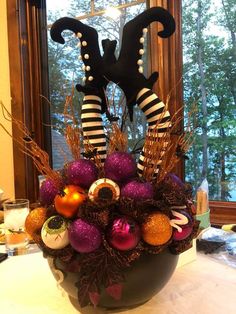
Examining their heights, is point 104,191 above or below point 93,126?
below

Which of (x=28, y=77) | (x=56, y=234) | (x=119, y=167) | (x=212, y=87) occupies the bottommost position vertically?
(x=56, y=234)

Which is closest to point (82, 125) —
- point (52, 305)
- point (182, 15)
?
point (52, 305)

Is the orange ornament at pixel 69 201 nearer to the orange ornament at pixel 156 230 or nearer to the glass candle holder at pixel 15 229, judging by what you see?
the orange ornament at pixel 156 230

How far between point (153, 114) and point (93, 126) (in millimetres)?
120

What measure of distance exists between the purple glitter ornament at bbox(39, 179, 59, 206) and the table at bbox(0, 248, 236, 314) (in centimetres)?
21

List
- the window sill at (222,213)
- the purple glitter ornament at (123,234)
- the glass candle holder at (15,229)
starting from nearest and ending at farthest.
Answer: the purple glitter ornament at (123,234) < the glass candle holder at (15,229) < the window sill at (222,213)

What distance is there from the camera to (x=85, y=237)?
21.2 inches

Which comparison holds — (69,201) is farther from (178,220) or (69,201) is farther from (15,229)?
(15,229)

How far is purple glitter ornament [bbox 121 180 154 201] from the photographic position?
565 mm

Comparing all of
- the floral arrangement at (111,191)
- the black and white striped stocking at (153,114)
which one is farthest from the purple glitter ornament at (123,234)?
the black and white striped stocking at (153,114)

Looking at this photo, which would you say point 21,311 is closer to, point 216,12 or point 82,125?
point 82,125

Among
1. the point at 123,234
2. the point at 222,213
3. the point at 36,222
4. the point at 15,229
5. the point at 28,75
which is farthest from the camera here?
the point at 28,75

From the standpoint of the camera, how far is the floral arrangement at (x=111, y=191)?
0.55 m

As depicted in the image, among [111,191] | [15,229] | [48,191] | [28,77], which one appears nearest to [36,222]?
[48,191]
